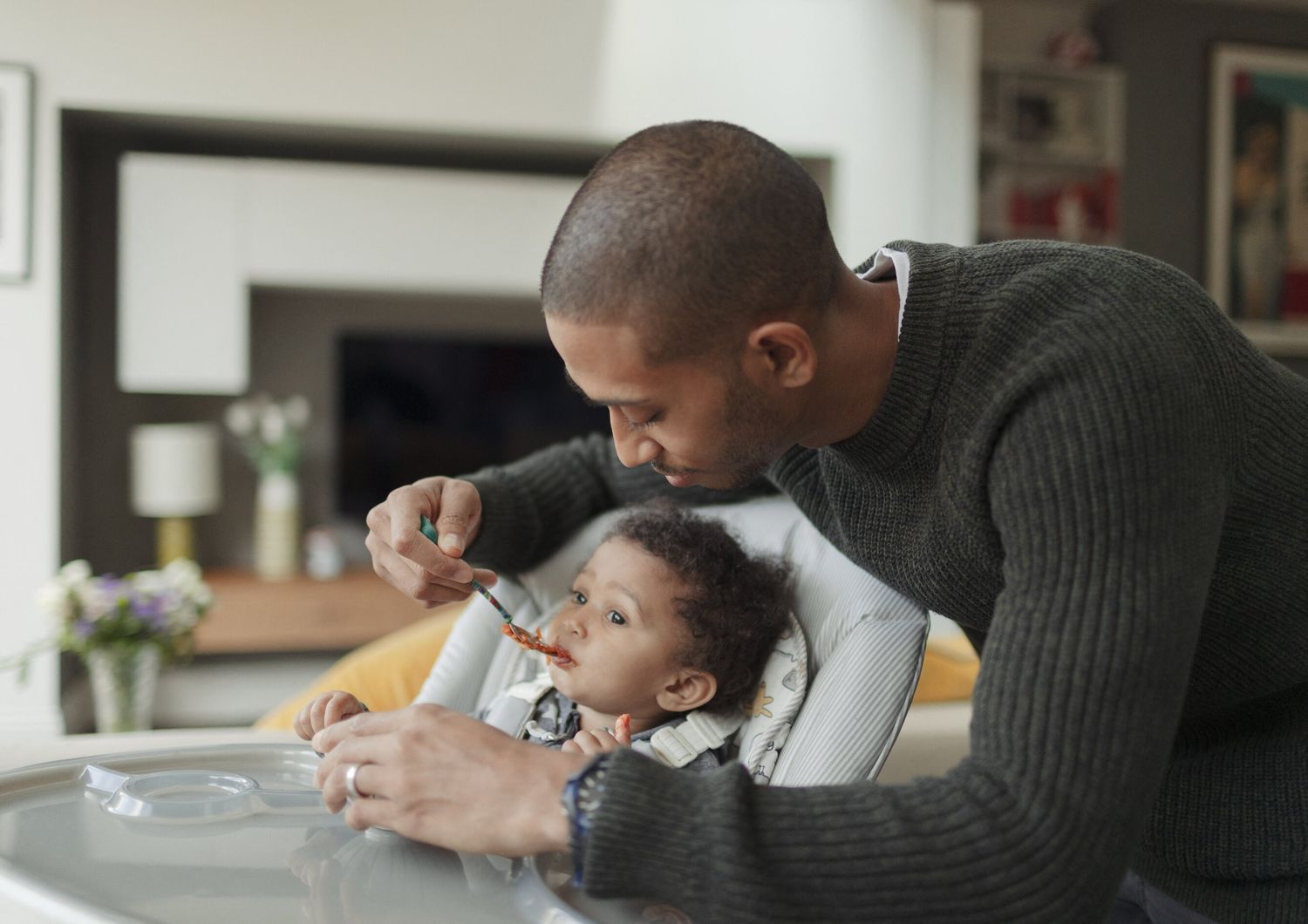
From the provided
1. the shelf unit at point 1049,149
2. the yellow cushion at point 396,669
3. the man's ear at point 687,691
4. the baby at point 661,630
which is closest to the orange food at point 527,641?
the baby at point 661,630

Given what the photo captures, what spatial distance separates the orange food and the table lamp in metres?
3.13

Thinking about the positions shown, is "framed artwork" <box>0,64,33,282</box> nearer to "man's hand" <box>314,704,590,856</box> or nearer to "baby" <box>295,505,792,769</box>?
"baby" <box>295,505,792,769</box>

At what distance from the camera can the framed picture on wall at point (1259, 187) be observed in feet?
16.7

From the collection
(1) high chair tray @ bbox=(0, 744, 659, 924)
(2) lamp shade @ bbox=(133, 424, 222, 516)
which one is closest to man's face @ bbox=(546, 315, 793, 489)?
(1) high chair tray @ bbox=(0, 744, 659, 924)

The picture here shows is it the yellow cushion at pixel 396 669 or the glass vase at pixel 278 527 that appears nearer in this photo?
the yellow cushion at pixel 396 669

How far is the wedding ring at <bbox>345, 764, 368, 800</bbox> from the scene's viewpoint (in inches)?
36.1

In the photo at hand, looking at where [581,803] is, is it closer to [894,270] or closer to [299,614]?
[894,270]

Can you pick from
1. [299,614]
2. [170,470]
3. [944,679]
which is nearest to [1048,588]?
[944,679]

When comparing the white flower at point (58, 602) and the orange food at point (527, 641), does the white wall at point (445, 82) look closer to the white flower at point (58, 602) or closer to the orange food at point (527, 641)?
the white flower at point (58, 602)

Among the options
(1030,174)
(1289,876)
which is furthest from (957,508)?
(1030,174)

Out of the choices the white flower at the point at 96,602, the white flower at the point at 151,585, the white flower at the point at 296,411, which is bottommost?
the white flower at the point at 96,602

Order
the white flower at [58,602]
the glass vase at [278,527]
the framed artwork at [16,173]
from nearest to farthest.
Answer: the white flower at [58,602], the framed artwork at [16,173], the glass vase at [278,527]

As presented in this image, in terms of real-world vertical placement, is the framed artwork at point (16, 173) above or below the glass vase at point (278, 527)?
above

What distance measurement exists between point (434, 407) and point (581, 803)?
4006mm
